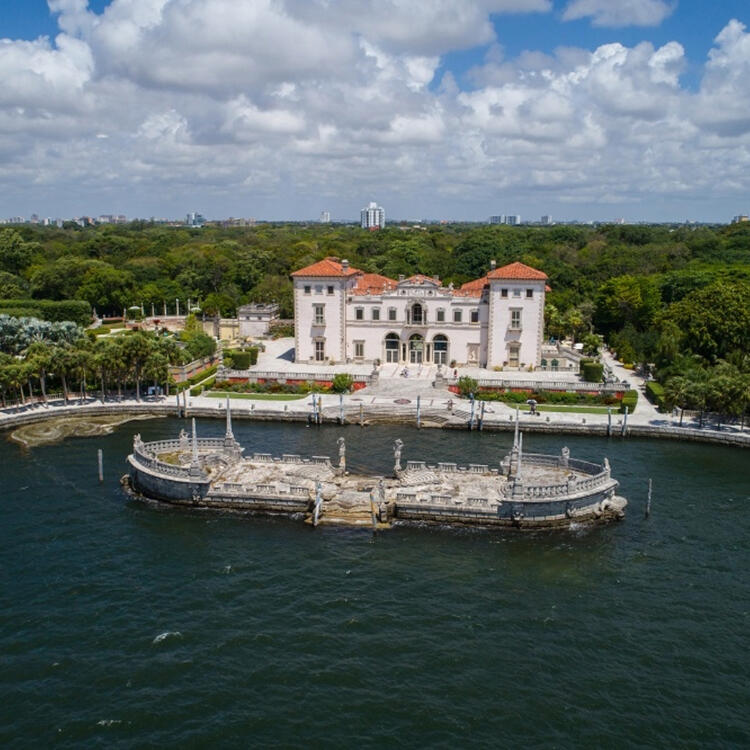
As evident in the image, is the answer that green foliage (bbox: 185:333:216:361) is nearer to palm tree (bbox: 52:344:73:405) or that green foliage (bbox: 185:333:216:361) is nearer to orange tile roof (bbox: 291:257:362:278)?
orange tile roof (bbox: 291:257:362:278)

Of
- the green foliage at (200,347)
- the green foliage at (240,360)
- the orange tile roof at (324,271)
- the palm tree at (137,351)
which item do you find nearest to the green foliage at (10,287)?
the green foliage at (200,347)

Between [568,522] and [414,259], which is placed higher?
[414,259]

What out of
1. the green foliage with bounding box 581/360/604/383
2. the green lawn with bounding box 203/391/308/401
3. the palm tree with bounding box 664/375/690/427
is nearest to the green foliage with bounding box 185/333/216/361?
the green lawn with bounding box 203/391/308/401

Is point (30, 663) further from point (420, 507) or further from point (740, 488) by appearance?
point (740, 488)

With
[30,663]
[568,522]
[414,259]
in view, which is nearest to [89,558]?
[30,663]

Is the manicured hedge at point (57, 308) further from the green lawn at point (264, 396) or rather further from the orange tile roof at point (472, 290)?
the orange tile roof at point (472, 290)

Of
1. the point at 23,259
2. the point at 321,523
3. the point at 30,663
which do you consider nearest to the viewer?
the point at 30,663

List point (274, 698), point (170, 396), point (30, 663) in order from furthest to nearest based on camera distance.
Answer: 1. point (170, 396)
2. point (30, 663)
3. point (274, 698)

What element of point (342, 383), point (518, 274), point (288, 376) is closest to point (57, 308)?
point (288, 376)
